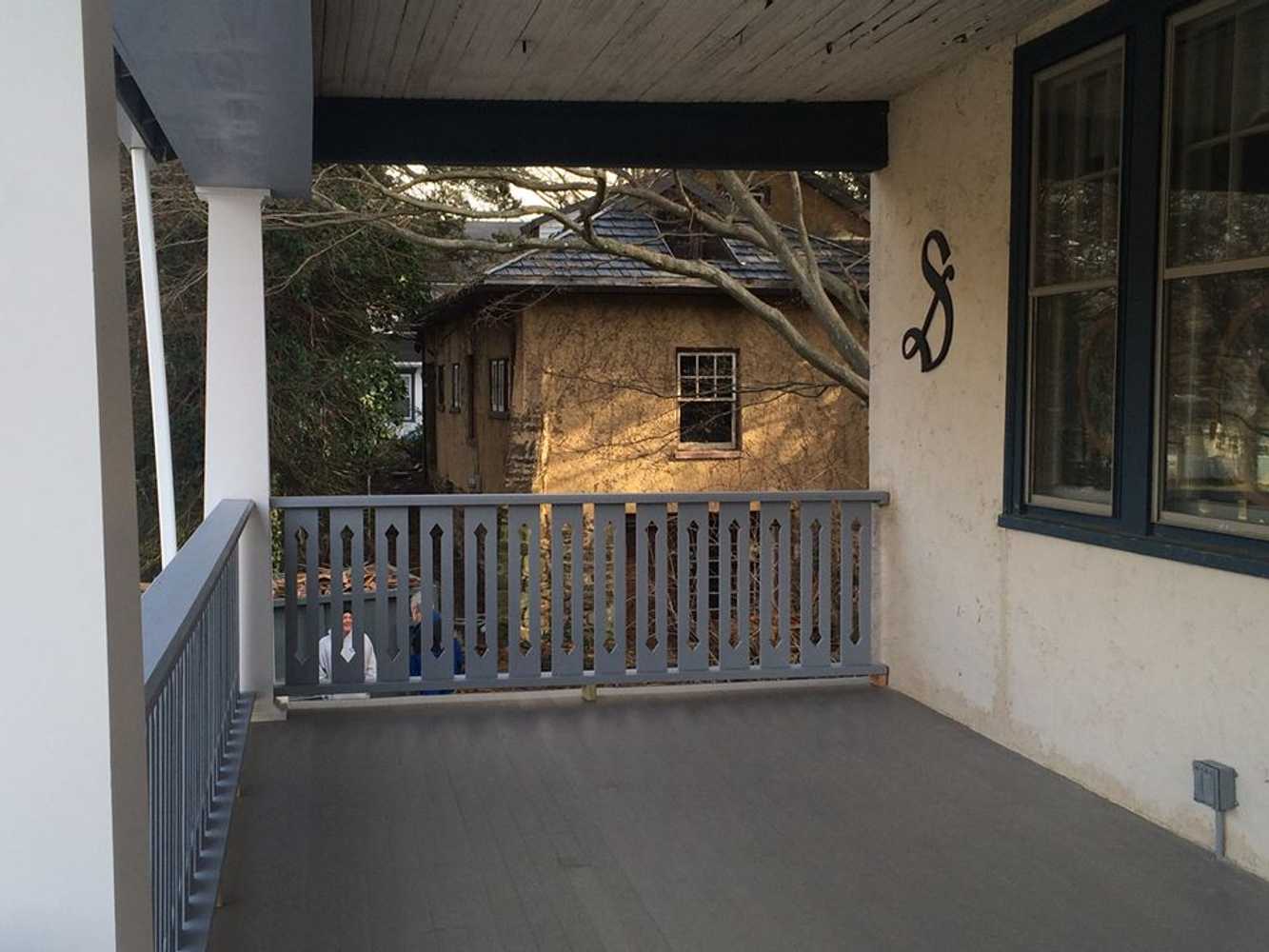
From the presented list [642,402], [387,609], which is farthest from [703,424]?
[387,609]

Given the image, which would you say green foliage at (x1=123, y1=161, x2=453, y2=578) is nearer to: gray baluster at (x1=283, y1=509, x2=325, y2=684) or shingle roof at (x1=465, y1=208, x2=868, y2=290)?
shingle roof at (x1=465, y1=208, x2=868, y2=290)

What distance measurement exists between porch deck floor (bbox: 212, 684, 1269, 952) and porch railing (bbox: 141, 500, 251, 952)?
0.25 metres

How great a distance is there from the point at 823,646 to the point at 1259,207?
3.10 m

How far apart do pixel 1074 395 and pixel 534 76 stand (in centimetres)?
250

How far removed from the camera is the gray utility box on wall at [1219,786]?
3715 mm

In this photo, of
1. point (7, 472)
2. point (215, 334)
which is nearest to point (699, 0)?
point (215, 334)

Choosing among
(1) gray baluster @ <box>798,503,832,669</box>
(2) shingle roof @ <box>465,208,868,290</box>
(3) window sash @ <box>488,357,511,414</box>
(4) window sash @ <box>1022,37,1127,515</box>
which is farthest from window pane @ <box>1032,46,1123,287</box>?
(3) window sash @ <box>488,357,511,414</box>

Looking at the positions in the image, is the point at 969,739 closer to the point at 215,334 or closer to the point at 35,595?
the point at 215,334

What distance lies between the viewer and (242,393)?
562 centimetres

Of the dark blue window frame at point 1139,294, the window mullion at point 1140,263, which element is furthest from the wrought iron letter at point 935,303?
the window mullion at point 1140,263

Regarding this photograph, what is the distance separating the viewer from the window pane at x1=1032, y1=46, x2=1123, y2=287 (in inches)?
171

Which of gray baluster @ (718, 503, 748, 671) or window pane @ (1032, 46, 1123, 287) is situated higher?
window pane @ (1032, 46, 1123, 287)

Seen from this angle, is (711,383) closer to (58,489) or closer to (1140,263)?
(1140,263)

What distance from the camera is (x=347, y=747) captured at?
520 cm
